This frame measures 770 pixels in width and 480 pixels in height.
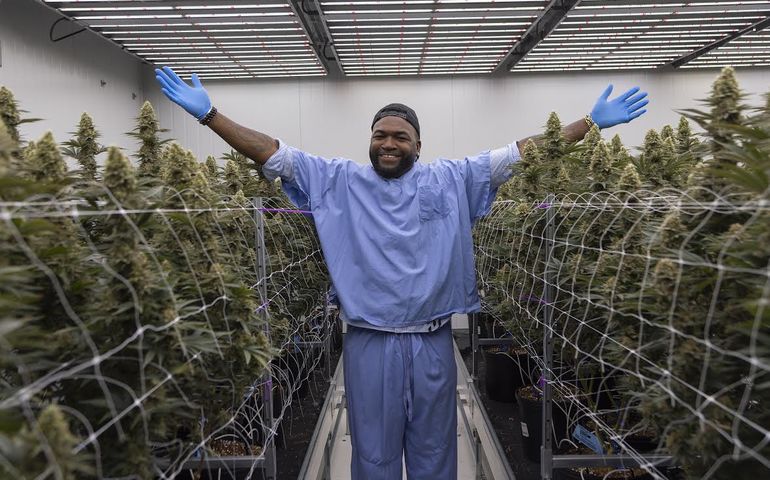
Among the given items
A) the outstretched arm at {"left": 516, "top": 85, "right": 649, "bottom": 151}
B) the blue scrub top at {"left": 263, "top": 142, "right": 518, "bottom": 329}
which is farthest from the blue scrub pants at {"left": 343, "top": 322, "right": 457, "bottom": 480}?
the outstretched arm at {"left": 516, "top": 85, "right": 649, "bottom": 151}

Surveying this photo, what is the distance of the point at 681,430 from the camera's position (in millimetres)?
1216

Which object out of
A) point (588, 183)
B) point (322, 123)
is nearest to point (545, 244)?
point (588, 183)

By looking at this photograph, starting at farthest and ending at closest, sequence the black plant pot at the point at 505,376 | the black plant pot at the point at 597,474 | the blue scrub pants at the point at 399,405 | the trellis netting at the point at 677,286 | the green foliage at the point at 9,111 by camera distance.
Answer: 1. the black plant pot at the point at 505,376
2. the blue scrub pants at the point at 399,405
3. the black plant pot at the point at 597,474
4. the green foliage at the point at 9,111
5. the trellis netting at the point at 677,286

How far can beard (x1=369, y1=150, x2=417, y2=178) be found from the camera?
87.0 inches

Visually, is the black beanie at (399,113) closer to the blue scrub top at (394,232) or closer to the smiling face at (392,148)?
the smiling face at (392,148)

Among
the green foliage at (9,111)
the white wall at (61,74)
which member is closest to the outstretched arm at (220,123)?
the green foliage at (9,111)

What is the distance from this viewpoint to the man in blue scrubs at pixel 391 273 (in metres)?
2.11

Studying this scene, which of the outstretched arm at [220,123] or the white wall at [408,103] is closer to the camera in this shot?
the outstretched arm at [220,123]

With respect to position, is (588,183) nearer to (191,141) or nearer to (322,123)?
(322,123)

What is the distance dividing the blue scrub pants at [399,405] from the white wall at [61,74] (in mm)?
2180

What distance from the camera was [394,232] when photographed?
2127 mm

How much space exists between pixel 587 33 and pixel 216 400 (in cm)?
389

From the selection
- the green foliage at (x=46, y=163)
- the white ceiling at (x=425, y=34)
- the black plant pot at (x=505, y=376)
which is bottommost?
the black plant pot at (x=505, y=376)

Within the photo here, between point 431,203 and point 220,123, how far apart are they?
A: 2.82ft
